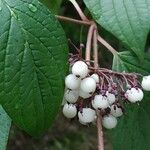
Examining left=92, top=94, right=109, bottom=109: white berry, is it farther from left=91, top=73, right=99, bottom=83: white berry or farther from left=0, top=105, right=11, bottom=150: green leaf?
left=0, top=105, right=11, bottom=150: green leaf

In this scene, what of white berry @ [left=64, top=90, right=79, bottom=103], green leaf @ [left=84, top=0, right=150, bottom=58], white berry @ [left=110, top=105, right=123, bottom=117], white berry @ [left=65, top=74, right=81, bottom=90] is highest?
green leaf @ [left=84, top=0, right=150, bottom=58]

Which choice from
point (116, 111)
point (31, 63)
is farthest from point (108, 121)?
point (31, 63)

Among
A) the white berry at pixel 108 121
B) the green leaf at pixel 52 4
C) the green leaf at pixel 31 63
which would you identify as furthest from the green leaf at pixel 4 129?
the green leaf at pixel 52 4

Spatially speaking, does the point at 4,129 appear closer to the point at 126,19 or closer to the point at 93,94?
the point at 93,94

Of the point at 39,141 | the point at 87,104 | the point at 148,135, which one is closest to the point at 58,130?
the point at 39,141

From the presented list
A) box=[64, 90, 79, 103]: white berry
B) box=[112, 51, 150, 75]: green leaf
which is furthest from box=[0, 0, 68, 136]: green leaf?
box=[112, 51, 150, 75]: green leaf

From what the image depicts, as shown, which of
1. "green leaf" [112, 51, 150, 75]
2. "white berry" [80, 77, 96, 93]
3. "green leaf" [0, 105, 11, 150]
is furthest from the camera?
"green leaf" [112, 51, 150, 75]

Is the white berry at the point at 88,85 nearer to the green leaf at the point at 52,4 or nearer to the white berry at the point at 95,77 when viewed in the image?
the white berry at the point at 95,77
